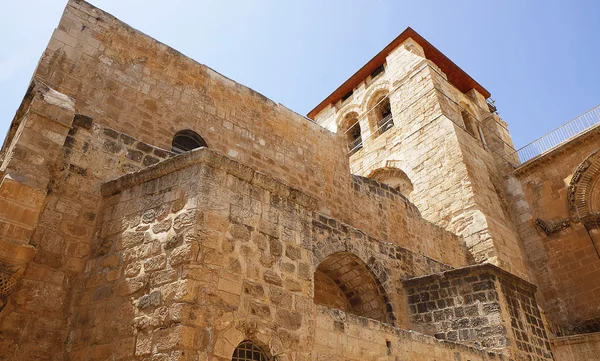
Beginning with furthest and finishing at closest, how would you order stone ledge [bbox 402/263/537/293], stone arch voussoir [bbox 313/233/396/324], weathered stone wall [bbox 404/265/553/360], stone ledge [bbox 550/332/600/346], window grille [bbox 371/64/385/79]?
window grille [bbox 371/64/385/79] < stone ledge [bbox 550/332/600/346] < stone arch voussoir [bbox 313/233/396/324] < stone ledge [bbox 402/263/537/293] < weathered stone wall [bbox 404/265/553/360]

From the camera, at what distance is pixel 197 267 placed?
3232 millimetres

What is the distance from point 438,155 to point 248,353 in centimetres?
1085

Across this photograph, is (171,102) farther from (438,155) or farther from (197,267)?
(438,155)

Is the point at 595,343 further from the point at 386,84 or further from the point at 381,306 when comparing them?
the point at 386,84

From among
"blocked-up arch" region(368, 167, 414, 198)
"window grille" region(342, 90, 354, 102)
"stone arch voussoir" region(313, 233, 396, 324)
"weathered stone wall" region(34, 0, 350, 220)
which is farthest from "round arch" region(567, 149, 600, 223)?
"window grille" region(342, 90, 354, 102)

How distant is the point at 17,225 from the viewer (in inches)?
143

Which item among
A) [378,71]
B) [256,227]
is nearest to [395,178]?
[378,71]

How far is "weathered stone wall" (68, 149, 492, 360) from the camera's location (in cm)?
312

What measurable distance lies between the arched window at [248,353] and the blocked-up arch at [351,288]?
3.46 meters

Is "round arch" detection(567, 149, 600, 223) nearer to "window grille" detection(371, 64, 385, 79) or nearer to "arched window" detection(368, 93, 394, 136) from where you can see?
"arched window" detection(368, 93, 394, 136)

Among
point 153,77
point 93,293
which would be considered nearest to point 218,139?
point 153,77

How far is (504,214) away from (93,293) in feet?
37.6

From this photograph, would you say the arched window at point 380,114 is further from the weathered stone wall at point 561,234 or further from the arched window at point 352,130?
the weathered stone wall at point 561,234

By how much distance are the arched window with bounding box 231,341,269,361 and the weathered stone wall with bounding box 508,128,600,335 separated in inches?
380
